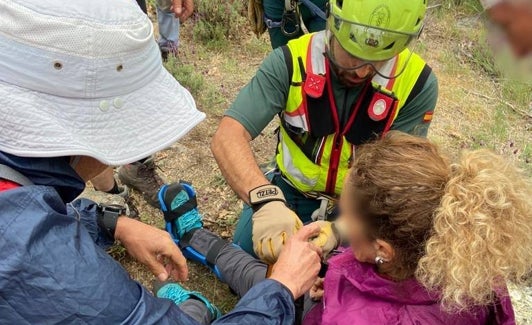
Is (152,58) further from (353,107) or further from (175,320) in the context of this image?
(353,107)

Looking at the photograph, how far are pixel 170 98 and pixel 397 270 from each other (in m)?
1.02

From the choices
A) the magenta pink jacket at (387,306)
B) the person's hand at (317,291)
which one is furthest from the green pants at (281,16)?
the magenta pink jacket at (387,306)

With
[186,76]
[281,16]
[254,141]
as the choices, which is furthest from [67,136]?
[186,76]

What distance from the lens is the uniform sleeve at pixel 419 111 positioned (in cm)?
289

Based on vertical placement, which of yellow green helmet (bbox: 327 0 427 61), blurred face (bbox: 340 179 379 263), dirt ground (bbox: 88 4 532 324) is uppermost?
yellow green helmet (bbox: 327 0 427 61)

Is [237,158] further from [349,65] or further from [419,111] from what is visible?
[419,111]

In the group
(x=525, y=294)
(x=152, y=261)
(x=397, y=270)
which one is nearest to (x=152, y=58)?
(x=152, y=261)

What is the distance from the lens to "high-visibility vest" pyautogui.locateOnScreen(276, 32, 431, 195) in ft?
9.15

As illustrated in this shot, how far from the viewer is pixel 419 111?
115 inches

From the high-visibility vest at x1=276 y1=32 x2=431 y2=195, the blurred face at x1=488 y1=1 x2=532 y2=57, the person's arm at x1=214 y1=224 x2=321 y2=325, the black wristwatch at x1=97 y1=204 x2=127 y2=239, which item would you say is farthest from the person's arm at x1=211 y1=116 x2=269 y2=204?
the blurred face at x1=488 y1=1 x2=532 y2=57

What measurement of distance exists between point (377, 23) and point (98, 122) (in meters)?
1.37

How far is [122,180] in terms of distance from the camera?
3.76 meters

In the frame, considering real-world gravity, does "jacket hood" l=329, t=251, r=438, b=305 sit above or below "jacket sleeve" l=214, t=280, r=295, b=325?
above

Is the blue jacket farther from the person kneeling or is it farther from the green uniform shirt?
the green uniform shirt
